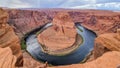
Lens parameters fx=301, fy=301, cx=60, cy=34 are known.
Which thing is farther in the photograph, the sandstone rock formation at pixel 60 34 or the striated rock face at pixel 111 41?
the sandstone rock formation at pixel 60 34

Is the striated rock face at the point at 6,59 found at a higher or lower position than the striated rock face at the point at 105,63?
higher

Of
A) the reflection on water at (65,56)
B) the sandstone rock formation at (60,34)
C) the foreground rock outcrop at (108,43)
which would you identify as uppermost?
the foreground rock outcrop at (108,43)

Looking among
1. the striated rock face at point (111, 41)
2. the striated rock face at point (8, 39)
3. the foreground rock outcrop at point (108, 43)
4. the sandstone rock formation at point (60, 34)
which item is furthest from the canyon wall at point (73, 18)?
the striated rock face at point (111, 41)

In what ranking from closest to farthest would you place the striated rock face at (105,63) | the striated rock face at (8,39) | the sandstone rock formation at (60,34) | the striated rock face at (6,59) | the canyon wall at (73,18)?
the striated rock face at (6,59), the striated rock face at (105,63), the striated rock face at (8,39), the sandstone rock formation at (60,34), the canyon wall at (73,18)

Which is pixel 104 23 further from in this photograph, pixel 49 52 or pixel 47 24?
pixel 49 52

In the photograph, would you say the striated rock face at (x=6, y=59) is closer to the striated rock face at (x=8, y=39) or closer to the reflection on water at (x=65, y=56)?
the striated rock face at (x=8, y=39)

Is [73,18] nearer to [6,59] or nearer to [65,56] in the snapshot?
[65,56]
